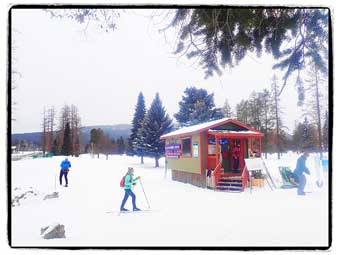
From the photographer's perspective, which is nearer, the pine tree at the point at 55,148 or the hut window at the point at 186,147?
the pine tree at the point at 55,148

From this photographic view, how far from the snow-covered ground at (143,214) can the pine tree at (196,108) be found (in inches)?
54.1

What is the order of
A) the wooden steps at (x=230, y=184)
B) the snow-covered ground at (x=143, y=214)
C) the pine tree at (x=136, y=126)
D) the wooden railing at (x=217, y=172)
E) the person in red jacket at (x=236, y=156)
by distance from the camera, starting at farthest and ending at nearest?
1. the person in red jacket at (x=236, y=156)
2. the wooden railing at (x=217, y=172)
3. the wooden steps at (x=230, y=184)
4. the pine tree at (x=136, y=126)
5. the snow-covered ground at (x=143, y=214)

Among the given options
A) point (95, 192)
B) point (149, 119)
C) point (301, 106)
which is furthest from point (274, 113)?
point (95, 192)

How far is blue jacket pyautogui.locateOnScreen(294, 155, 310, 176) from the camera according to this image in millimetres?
5180

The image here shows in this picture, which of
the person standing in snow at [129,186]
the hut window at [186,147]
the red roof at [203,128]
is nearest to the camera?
the person standing in snow at [129,186]

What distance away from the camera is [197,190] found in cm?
620

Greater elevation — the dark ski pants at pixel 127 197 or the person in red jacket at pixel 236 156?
the person in red jacket at pixel 236 156

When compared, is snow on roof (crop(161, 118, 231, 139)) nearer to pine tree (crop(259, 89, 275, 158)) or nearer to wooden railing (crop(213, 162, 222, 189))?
pine tree (crop(259, 89, 275, 158))

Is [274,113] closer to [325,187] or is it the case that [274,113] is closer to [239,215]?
[325,187]

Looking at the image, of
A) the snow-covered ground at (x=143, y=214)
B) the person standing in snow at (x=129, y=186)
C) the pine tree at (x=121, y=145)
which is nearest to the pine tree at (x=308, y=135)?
the snow-covered ground at (x=143, y=214)

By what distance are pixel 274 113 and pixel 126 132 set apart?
2795 mm

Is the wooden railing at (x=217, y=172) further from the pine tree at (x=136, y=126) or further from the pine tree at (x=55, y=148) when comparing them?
the pine tree at (x=55, y=148)

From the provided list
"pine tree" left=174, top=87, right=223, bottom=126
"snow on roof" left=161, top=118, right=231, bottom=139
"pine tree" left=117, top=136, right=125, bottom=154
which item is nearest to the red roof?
"snow on roof" left=161, top=118, right=231, bottom=139

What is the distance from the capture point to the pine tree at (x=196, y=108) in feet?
17.1
